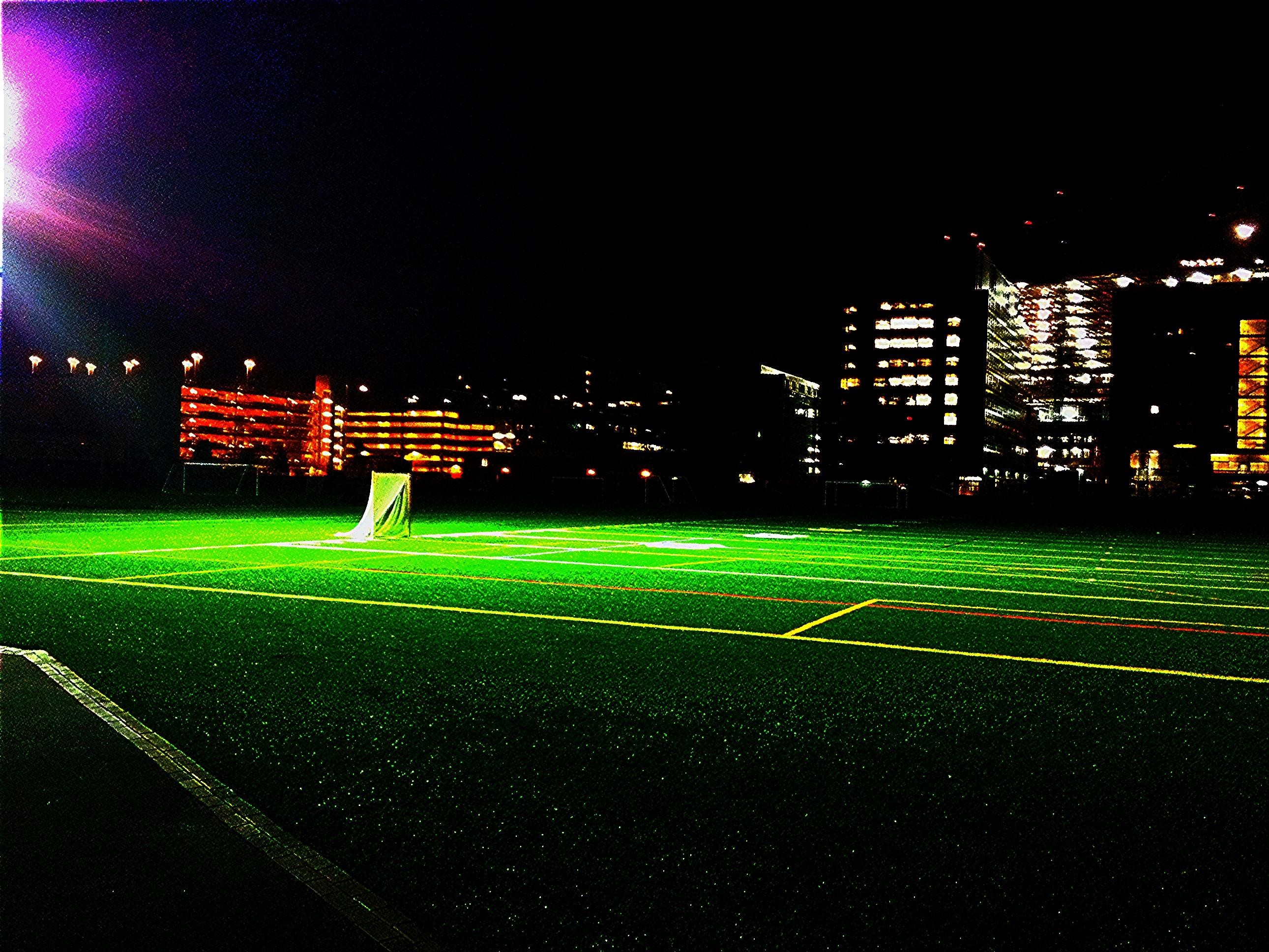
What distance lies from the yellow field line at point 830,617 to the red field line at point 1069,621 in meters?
0.11

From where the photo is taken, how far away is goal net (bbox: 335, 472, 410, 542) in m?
15.5

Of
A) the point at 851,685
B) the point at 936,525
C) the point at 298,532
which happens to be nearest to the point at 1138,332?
the point at 936,525

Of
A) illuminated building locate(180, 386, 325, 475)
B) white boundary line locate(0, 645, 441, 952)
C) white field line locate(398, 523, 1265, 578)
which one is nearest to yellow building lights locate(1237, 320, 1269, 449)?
white field line locate(398, 523, 1265, 578)

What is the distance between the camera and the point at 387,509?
615 inches

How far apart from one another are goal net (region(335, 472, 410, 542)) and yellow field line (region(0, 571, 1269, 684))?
242 inches

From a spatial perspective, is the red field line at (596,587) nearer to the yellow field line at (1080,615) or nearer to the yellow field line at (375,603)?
the yellow field line at (1080,615)

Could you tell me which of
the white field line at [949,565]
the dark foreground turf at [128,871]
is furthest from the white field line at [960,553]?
the dark foreground turf at [128,871]

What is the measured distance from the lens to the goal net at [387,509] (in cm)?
1549

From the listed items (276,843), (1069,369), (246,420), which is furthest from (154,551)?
(246,420)

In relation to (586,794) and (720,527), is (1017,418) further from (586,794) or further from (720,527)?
(586,794)

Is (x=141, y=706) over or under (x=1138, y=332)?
under

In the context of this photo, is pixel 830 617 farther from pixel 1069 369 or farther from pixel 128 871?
pixel 1069 369

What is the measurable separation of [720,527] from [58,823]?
1978 centimetres

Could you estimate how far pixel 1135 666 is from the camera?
5.86 metres
